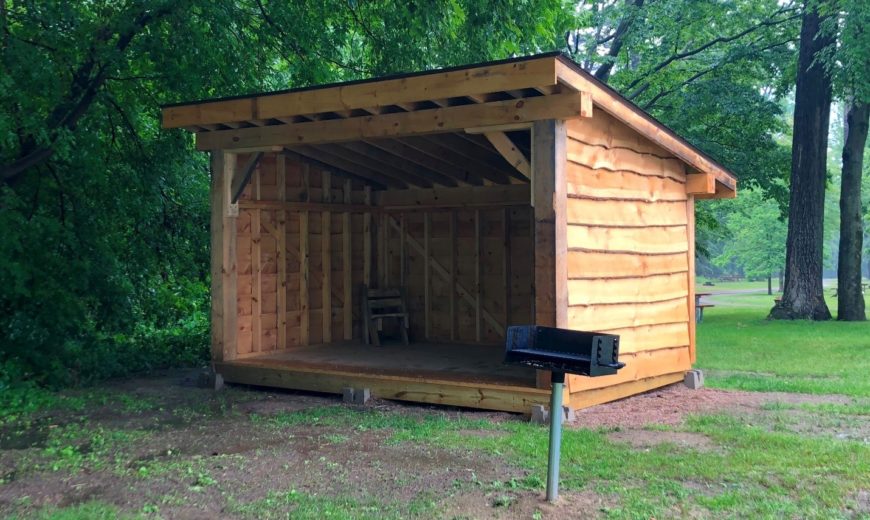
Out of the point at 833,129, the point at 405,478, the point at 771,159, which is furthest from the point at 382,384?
the point at 833,129

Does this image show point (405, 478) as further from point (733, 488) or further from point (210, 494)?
point (733, 488)

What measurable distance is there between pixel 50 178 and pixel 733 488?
8.61 metres

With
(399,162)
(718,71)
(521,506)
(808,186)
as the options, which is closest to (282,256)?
(399,162)

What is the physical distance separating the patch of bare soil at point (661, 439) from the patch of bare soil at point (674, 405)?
267mm

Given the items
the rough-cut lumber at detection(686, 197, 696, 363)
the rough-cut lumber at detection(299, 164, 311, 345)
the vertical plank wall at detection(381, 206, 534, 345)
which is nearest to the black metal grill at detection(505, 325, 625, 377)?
the rough-cut lumber at detection(686, 197, 696, 363)

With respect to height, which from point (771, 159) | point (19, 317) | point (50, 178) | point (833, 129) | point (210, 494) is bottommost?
point (210, 494)

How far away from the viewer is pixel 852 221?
17906mm

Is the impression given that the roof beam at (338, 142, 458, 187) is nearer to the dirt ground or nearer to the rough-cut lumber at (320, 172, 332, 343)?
the rough-cut lumber at (320, 172, 332, 343)

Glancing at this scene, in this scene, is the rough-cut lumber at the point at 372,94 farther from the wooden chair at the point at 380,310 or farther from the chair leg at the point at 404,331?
the chair leg at the point at 404,331

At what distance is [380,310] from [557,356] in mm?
7703

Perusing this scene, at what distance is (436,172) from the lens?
1102cm

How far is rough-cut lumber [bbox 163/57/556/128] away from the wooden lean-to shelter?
15mm

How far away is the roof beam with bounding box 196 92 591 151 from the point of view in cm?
701

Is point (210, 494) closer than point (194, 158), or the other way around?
point (210, 494)
